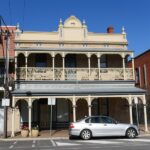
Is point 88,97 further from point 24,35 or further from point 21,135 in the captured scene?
point 24,35

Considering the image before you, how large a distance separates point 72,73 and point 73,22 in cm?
488

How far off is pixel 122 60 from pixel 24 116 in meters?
9.74

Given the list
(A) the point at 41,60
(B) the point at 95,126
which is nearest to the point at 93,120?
(B) the point at 95,126

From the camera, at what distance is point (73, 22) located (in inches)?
1145

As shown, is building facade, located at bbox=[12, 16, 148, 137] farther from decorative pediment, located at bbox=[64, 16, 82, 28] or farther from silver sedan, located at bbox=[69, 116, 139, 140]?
silver sedan, located at bbox=[69, 116, 139, 140]

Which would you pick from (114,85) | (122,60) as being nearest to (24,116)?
(114,85)

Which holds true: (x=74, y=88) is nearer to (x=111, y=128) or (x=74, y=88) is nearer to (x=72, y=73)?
(x=72, y=73)

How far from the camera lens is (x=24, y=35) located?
1107 inches

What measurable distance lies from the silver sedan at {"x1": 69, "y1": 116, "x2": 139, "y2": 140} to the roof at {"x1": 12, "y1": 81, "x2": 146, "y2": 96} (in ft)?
15.9

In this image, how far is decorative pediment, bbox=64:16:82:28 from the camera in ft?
94.9

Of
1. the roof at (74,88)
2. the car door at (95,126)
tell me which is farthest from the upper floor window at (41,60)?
the car door at (95,126)

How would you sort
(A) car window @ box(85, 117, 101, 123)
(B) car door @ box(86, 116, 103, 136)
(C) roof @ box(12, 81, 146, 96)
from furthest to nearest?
(C) roof @ box(12, 81, 146, 96) → (A) car window @ box(85, 117, 101, 123) → (B) car door @ box(86, 116, 103, 136)

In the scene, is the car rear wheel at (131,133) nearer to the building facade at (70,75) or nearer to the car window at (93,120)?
the car window at (93,120)

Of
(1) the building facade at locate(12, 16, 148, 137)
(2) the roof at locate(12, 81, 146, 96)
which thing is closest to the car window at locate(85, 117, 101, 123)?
(1) the building facade at locate(12, 16, 148, 137)
